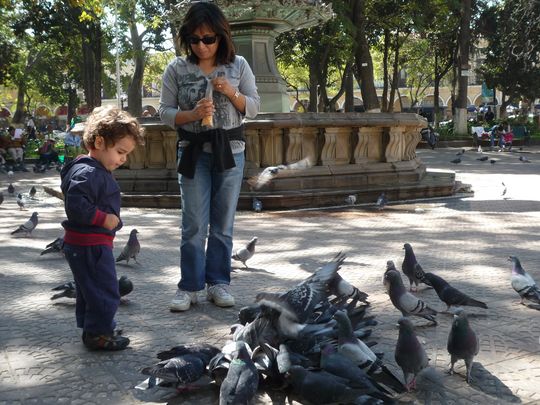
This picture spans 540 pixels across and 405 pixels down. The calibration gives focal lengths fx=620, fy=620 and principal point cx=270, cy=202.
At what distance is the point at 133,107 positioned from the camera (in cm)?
3016

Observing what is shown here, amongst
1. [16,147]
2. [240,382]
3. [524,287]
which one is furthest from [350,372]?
[16,147]

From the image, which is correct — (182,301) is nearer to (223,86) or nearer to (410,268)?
(223,86)

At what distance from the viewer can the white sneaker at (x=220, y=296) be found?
165 inches

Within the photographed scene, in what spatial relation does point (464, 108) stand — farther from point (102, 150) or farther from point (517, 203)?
point (102, 150)

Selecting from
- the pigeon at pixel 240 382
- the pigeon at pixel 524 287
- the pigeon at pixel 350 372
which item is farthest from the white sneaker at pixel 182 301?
the pigeon at pixel 524 287

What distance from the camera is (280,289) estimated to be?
480cm

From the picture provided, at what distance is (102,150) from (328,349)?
1.62 metres

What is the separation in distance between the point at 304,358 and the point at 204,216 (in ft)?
5.14

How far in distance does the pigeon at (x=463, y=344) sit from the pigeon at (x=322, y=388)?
712 mm

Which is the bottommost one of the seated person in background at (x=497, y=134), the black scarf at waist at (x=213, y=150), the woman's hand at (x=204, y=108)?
the seated person in background at (x=497, y=134)

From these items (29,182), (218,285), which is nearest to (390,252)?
(218,285)

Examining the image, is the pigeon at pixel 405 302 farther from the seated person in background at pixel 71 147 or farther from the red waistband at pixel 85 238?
the seated person in background at pixel 71 147

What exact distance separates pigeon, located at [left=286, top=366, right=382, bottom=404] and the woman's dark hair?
2.29 metres


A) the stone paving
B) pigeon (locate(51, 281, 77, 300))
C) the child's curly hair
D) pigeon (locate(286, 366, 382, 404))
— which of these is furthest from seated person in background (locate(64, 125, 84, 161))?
pigeon (locate(286, 366, 382, 404))
